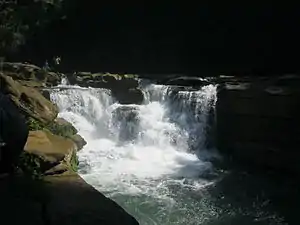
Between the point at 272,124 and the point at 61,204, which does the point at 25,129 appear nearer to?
the point at 61,204

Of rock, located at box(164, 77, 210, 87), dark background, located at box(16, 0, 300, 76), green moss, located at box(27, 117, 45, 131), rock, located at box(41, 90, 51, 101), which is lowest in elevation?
green moss, located at box(27, 117, 45, 131)

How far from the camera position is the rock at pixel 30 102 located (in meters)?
8.86

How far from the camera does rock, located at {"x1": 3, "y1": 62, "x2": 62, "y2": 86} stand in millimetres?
14039

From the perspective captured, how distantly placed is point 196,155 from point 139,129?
1591 millimetres

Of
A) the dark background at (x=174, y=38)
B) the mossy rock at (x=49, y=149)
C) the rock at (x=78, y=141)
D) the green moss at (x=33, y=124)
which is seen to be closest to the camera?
the mossy rock at (x=49, y=149)

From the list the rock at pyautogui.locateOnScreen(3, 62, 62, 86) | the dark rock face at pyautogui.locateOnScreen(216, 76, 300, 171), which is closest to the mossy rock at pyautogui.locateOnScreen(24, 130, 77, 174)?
the dark rock face at pyautogui.locateOnScreen(216, 76, 300, 171)

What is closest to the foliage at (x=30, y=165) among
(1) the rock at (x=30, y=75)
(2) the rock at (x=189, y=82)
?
(2) the rock at (x=189, y=82)

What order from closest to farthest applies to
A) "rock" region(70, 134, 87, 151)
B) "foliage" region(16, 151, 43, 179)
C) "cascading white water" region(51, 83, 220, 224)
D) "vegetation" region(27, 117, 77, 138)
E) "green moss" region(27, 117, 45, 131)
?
"foliage" region(16, 151, 43, 179)
"green moss" region(27, 117, 45, 131)
"vegetation" region(27, 117, 77, 138)
"cascading white water" region(51, 83, 220, 224)
"rock" region(70, 134, 87, 151)

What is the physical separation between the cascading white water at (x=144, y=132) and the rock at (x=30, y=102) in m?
1.11

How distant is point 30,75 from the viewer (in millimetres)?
14234

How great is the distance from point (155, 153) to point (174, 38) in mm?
9808

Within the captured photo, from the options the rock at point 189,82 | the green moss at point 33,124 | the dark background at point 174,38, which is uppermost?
the dark background at point 174,38

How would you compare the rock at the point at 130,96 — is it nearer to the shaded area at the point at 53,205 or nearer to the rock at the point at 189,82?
the rock at the point at 189,82

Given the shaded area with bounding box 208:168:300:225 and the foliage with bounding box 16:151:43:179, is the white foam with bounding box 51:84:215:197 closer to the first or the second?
the shaded area with bounding box 208:168:300:225
